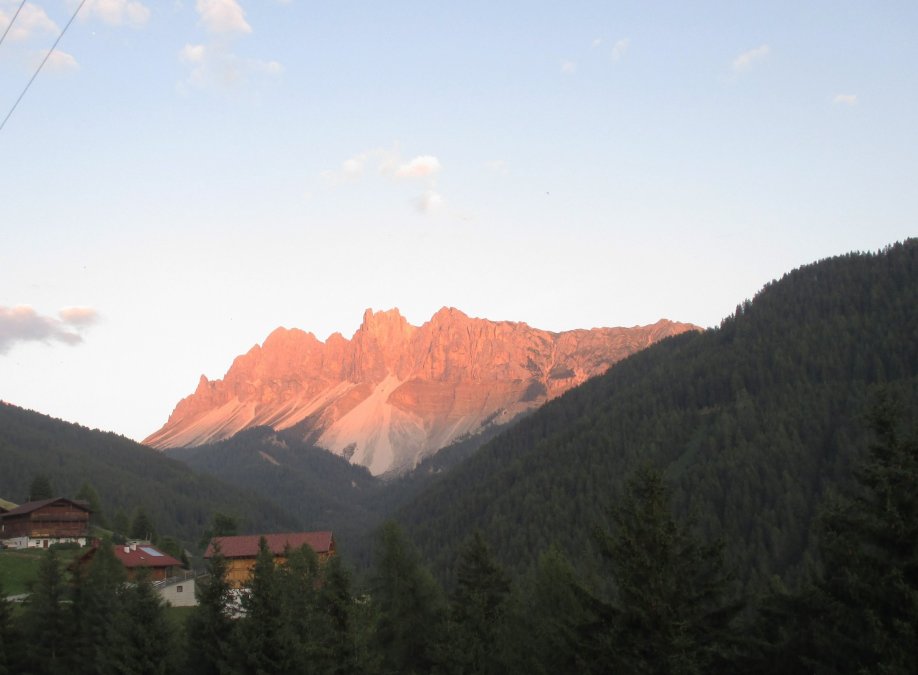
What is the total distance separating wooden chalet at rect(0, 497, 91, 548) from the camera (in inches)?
3851

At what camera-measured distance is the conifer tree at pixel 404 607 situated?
167ft

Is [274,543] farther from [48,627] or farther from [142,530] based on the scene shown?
[48,627]

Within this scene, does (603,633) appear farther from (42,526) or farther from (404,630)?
(42,526)

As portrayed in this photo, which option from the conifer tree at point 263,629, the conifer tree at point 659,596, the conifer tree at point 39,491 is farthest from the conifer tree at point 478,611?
the conifer tree at point 39,491

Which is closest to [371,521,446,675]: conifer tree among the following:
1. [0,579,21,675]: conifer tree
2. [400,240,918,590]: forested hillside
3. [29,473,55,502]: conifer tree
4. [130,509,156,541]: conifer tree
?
[0,579,21,675]: conifer tree

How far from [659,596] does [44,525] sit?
92.1 m

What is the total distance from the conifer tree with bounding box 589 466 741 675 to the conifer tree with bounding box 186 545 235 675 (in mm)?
23678

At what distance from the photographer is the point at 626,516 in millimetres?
27781

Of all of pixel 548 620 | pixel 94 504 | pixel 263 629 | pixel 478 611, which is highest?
pixel 94 504

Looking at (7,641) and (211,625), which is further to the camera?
(7,641)

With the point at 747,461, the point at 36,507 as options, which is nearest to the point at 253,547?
the point at 36,507

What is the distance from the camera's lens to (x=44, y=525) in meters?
99.0

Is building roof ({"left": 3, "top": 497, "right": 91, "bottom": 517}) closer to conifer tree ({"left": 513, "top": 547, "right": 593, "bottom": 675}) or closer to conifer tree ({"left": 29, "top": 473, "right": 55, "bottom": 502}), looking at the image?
conifer tree ({"left": 29, "top": 473, "right": 55, "bottom": 502})

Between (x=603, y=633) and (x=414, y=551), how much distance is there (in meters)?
30.1
